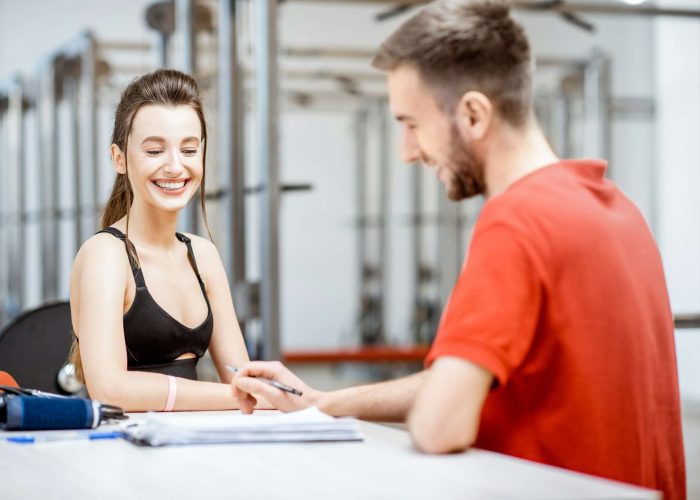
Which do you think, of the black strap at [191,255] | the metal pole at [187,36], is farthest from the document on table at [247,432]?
the metal pole at [187,36]

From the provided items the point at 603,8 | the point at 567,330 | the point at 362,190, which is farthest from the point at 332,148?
the point at 567,330

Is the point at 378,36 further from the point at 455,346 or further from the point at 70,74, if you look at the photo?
the point at 455,346

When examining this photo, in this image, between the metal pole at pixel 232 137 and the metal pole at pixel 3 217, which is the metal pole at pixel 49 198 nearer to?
the metal pole at pixel 3 217

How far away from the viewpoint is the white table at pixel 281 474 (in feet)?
3.83

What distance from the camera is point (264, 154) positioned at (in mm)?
3611

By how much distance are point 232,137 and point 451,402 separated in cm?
294

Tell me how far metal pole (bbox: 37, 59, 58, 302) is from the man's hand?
5196mm

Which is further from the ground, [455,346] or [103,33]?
[103,33]

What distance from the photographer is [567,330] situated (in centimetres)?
139

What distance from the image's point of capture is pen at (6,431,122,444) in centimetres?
155

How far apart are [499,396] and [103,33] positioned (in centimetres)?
906

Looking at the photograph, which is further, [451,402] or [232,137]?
[232,137]

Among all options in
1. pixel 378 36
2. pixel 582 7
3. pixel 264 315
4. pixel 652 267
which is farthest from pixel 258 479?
pixel 378 36

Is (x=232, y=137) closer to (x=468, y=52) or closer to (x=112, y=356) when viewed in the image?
(x=112, y=356)
